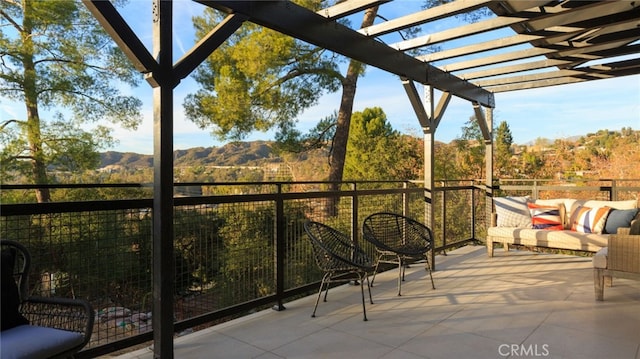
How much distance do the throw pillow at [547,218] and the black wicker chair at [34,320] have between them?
5105 mm

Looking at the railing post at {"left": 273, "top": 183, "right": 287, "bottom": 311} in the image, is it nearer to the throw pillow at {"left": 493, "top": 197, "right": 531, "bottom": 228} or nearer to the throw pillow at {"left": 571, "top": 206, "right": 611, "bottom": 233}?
the throw pillow at {"left": 493, "top": 197, "right": 531, "bottom": 228}

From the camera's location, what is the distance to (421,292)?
3.64m

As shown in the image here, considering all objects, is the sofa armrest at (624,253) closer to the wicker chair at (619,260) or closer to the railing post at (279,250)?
the wicker chair at (619,260)

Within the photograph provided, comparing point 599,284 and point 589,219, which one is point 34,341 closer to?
point 599,284

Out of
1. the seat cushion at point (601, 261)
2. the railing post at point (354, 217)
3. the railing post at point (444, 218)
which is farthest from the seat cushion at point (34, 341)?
the railing post at point (444, 218)

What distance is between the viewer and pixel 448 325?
2787 mm

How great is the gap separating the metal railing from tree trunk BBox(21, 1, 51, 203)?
189 inches

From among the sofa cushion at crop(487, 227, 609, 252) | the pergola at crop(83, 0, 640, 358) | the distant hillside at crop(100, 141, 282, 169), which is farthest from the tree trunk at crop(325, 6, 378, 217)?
the sofa cushion at crop(487, 227, 609, 252)

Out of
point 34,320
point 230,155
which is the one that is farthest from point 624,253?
point 230,155

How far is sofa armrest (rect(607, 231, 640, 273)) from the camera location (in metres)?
3.11

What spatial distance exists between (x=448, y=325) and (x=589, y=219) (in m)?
3.10

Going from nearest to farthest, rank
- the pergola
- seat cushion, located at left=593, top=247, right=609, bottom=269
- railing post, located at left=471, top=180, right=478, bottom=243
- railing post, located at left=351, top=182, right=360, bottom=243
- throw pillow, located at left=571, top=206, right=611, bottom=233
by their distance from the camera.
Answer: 1. the pergola
2. seat cushion, located at left=593, top=247, right=609, bottom=269
3. railing post, located at left=351, top=182, right=360, bottom=243
4. throw pillow, located at left=571, top=206, right=611, bottom=233
5. railing post, located at left=471, top=180, right=478, bottom=243

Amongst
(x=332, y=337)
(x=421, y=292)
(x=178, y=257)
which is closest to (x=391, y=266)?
(x=421, y=292)

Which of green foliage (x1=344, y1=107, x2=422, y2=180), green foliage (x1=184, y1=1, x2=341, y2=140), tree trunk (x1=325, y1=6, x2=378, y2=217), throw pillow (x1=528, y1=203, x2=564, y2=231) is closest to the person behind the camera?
throw pillow (x1=528, y1=203, x2=564, y2=231)
